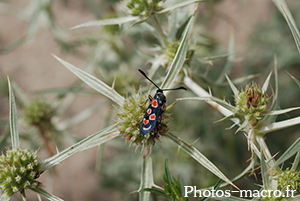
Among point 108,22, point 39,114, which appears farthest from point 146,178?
point 39,114

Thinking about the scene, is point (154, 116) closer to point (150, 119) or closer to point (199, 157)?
point (150, 119)

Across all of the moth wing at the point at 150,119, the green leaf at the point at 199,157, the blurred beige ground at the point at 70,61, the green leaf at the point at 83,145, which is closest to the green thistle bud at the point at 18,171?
the green leaf at the point at 83,145

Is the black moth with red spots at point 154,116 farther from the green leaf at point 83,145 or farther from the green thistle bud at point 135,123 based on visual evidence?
the green leaf at point 83,145

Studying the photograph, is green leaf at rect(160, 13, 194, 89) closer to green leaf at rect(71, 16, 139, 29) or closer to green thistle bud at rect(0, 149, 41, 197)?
green leaf at rect(71, 16, 139, 29)

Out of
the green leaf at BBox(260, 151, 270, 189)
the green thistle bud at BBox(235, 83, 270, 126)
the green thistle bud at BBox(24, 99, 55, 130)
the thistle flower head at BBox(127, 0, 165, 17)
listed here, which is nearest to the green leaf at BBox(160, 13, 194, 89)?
the thistle flower head at BBox(127, 0, 165, 17)

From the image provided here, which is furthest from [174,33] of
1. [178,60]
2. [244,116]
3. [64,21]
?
[64,21]
